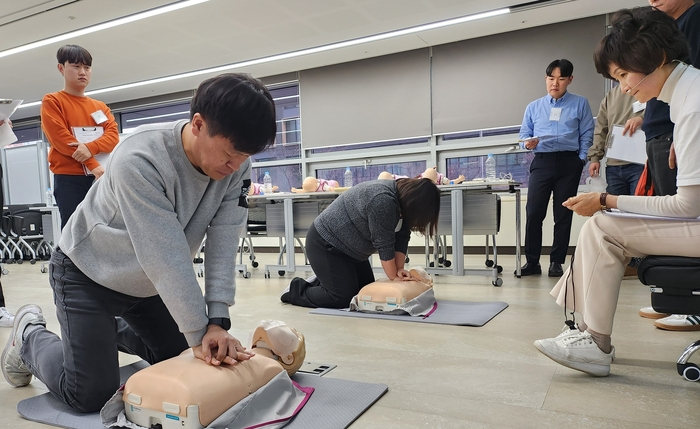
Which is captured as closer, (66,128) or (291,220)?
(66,128)

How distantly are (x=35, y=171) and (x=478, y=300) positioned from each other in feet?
29.7

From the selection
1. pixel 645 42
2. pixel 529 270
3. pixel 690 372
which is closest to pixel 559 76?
pixel 529 270

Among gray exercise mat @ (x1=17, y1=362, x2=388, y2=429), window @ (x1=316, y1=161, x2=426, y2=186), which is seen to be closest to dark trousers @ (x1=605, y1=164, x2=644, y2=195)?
gray exercise mat @ (x1=17, y1=362, x2=388, y2=429)

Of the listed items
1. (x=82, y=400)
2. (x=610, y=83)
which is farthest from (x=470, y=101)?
(x=82, y=400)

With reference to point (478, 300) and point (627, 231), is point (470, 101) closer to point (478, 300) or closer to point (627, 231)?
point (478, 300)

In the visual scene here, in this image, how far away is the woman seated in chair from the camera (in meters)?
1.32

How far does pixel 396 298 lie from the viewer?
254 cm

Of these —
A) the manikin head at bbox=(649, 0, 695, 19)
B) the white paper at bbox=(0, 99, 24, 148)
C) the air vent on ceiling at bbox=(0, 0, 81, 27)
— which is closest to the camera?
the manikin head at bbox=(649, 0, 695, 19)

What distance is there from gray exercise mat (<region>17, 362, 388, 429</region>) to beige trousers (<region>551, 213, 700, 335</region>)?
0.70 m

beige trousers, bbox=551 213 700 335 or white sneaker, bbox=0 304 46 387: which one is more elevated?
beige trousers, bbox=551 213 700 335

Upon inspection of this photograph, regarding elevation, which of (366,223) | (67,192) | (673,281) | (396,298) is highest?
(67,192)

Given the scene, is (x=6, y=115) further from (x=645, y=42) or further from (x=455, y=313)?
(x=645, y=42)

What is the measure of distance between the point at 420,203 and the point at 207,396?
144cm

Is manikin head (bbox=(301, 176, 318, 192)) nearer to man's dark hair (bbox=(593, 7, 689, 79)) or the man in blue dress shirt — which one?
the man in blue dress shirt
